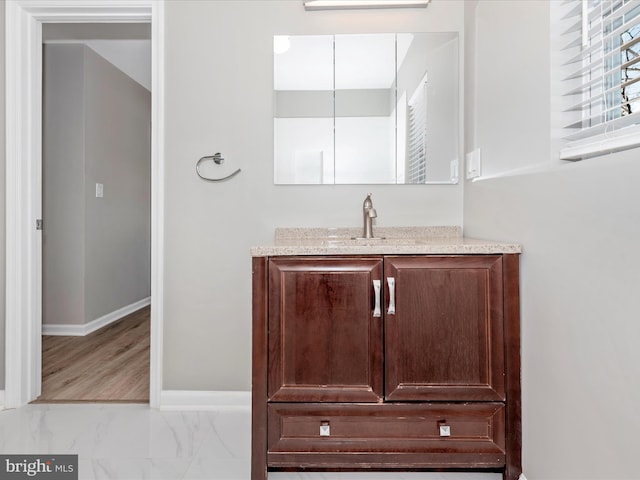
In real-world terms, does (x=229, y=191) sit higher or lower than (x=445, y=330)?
higher

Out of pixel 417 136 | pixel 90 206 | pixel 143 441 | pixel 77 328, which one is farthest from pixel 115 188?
pixel 417 136

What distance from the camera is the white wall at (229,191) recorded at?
2045 millimetres

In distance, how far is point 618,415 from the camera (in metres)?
0.96

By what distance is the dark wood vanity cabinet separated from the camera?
1408 mm

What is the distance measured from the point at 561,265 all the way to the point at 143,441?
5.88 ft

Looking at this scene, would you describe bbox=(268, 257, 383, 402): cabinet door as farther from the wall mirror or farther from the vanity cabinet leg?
the wall mirror

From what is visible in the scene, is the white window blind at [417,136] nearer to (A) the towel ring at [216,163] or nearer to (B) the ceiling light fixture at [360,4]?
(B) the ceiling light fixture at [360,4]

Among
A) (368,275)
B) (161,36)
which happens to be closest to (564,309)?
(368,275)

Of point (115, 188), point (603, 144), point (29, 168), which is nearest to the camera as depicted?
point (603, 144)

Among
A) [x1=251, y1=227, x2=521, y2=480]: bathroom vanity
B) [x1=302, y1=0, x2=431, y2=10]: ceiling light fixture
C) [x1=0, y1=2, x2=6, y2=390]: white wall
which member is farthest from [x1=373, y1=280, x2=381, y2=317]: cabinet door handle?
[x1=0, y1=2, x2=6, y2=390]: white wall

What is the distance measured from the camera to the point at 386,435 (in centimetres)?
142

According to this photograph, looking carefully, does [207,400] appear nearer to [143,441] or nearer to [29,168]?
[143,441]

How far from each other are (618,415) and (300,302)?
940mm

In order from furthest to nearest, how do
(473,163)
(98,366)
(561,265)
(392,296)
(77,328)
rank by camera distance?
(77,328)
(98,366)
(473,163)
(392,296)
(561,265)
